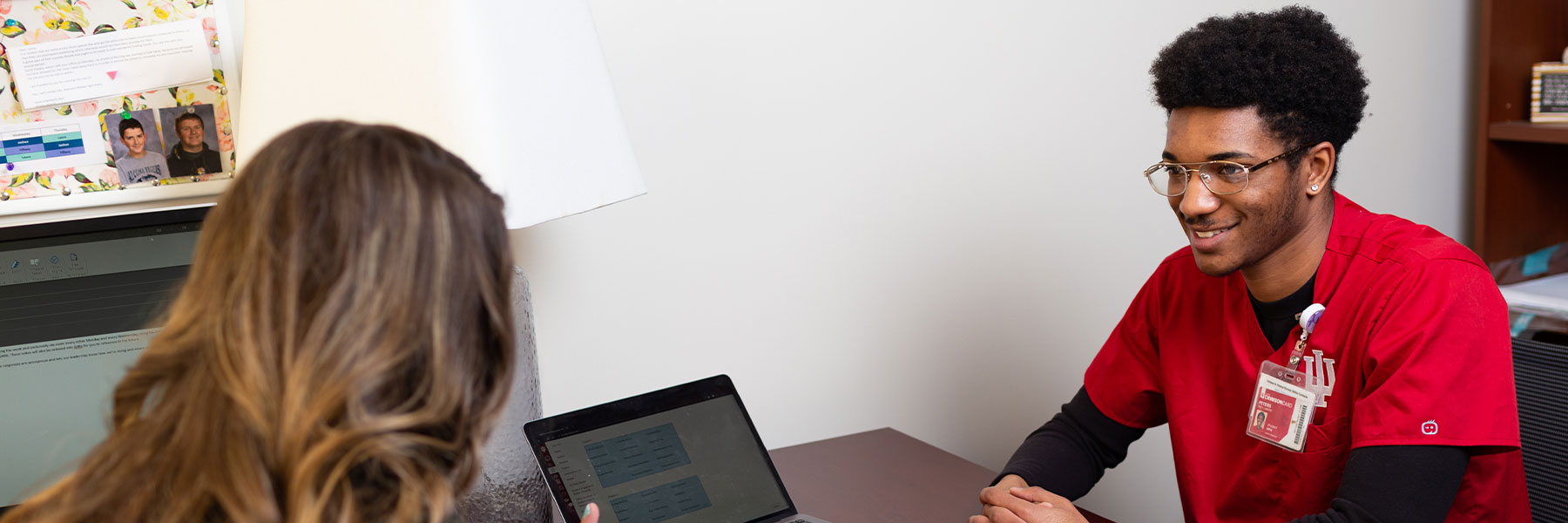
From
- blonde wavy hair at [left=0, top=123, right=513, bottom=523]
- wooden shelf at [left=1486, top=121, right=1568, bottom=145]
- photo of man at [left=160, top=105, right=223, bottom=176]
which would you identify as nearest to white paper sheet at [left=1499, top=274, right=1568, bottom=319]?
wooden shelf at [left=1486, top=121, right=1568, bottom=145]

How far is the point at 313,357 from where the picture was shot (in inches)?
22.5

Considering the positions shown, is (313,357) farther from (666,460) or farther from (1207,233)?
(1207,233)

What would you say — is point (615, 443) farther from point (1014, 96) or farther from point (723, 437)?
point (1014, 96)

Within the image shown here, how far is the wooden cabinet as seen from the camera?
201cm

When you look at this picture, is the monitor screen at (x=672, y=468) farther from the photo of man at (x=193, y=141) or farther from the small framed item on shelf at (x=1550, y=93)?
the small framed item on shelf at (x=1550, y=93)

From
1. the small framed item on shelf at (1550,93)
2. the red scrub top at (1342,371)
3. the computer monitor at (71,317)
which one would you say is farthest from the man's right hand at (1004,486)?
the small framed item on shelf at (1550,93)

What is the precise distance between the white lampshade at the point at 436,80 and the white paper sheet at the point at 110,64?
0.22 metres

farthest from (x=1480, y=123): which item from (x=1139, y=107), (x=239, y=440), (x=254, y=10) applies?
(x=239, y=440)

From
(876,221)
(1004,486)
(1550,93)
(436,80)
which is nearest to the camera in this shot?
(436,80)

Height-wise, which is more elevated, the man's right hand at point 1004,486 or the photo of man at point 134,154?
the photo of man at point 134,154

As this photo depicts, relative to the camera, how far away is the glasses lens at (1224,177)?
115 centimetres

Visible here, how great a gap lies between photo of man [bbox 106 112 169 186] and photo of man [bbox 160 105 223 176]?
0.01m

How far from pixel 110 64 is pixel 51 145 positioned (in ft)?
0.36

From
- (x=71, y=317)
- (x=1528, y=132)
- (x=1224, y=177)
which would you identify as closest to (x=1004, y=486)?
(x=1224, y=177)
